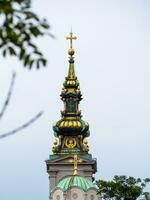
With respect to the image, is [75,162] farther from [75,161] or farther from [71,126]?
[71,126]

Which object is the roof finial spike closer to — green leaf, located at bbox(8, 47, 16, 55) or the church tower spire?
the church tower spire

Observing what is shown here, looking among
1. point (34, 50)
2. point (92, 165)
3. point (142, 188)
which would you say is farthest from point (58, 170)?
point (34, 50)

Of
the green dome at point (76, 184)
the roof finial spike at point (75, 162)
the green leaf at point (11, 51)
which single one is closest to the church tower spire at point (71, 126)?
the roof finial spike at point (75, 162)

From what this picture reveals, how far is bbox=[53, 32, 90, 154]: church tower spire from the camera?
362ft

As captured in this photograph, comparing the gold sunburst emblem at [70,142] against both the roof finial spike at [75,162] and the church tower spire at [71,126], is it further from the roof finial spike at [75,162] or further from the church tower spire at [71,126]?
the roof finial spike at [75,162]

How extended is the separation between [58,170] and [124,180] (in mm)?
42136

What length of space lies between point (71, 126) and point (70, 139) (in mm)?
1657

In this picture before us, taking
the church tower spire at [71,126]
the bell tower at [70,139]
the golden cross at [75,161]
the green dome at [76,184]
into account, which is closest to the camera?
the green dome at [76,184]

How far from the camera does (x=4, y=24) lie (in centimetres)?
910

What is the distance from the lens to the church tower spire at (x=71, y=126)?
362 feet

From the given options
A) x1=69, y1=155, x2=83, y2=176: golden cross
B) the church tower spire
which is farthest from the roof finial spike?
the church tower spire

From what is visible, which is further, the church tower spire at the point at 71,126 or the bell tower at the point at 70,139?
the church tower spire at the point at 71,126

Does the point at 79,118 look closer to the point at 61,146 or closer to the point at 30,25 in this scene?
the point at 61,146

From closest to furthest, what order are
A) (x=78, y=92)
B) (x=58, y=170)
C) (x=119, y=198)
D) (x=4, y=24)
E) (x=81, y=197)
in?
(x=4, y=24) < (x=119, y=198) < (x=81, y=197) < (x=58, y=170) < (x=78, y=92)
